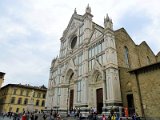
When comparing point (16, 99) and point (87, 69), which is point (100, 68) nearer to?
point (87, 69)

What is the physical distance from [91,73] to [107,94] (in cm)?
492

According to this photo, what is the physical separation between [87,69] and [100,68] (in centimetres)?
346

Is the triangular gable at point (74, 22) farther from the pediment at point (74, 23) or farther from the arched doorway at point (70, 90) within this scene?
the arched doorway at point (70, 90)

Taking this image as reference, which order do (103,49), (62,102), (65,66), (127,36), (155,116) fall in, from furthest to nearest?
1. (65,66)
2. (62,102)
3. (127,36)
4. (103,49)
5. (155,116)

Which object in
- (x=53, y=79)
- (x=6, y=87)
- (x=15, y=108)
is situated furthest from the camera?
(x=6, y=87)

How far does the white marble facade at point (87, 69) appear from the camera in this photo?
1853cm

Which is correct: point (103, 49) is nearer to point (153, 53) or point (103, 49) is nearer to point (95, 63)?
point (95, 63)

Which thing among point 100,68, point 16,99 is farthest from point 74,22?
point 16,99

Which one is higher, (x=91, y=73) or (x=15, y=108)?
(x=91, y=73)

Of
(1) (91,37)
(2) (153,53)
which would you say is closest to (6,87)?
(1) (91,37)

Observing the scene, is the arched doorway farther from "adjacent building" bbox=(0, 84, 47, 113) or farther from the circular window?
"adjacent building" bbox=(0, 84, 47, 113)

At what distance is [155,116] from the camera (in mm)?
12289

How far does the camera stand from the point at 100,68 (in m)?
20.4

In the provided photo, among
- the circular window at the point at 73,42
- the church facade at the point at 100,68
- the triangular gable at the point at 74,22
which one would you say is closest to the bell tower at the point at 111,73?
the church facade at the point at 100,68
